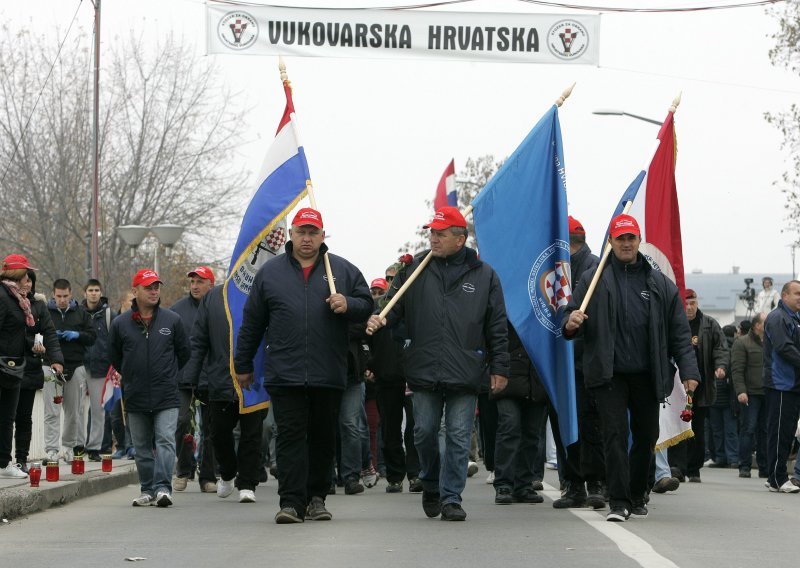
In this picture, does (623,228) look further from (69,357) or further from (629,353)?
(69,357)

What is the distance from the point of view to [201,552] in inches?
352

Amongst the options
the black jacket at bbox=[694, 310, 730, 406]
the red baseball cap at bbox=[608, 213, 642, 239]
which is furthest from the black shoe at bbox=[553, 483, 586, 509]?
the black jacket at bbox=[694, 310, 730, 406]

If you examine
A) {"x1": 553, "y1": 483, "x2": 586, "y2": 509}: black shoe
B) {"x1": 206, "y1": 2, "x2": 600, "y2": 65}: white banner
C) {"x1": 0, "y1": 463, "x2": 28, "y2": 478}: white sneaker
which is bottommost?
{"x1": 553, "y1": 483, "x2": 586, "y2": 509}: black shoe

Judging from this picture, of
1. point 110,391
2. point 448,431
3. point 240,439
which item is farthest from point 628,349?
point 110,391

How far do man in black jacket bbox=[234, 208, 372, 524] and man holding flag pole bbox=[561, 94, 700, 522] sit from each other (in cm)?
159

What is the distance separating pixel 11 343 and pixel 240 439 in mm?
2578

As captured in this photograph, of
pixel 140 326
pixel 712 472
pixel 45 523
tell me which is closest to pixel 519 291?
pixel 140 326

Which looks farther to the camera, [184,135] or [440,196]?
[184,135]

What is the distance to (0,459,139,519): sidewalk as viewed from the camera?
1161 centimetres

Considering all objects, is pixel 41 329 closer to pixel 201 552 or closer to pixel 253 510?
pixel 253 510

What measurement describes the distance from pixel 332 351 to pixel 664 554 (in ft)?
9.92

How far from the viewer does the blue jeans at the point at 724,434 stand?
21.1m

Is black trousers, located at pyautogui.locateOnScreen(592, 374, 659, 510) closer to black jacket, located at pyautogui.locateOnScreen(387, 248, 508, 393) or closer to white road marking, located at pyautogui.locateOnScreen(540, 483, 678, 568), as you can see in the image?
white road marking, located at pyautogui.locateOnScreen(540, 483, 678, 568)

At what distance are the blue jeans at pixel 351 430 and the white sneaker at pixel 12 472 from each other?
2.88 meters
